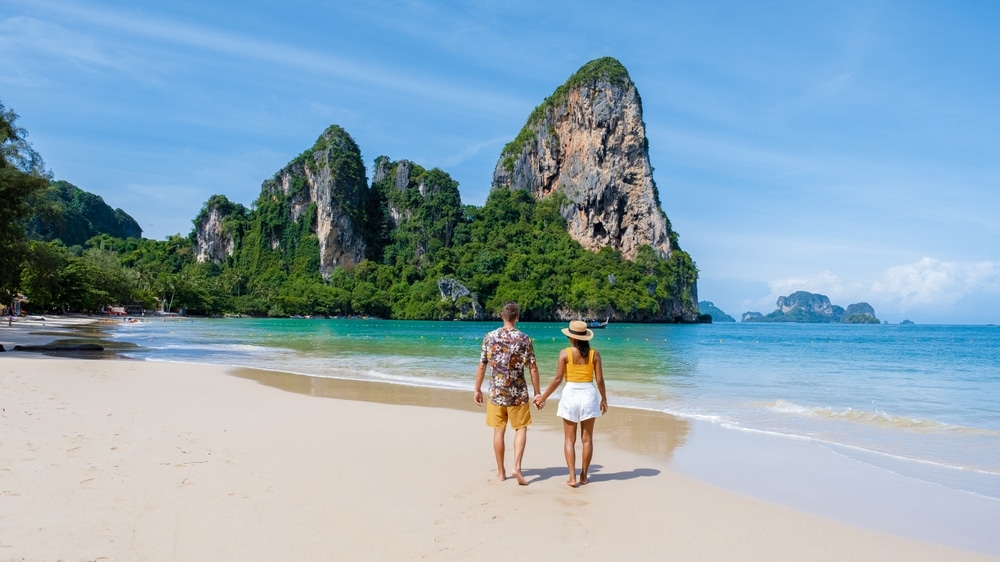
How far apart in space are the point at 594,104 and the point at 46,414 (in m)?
113

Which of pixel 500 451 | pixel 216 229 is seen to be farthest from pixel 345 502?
pixel 216 229

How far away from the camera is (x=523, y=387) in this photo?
556 centimetres

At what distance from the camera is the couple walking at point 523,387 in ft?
17.8

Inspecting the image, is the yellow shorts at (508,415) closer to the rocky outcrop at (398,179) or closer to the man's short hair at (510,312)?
the man's short hair at (510,312)

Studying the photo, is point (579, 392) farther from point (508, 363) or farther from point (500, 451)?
point (500, 451)

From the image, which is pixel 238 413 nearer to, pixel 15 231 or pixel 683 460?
pixel 683 460

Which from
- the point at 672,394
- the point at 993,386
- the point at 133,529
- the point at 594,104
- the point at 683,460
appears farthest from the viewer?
the point at 594,104

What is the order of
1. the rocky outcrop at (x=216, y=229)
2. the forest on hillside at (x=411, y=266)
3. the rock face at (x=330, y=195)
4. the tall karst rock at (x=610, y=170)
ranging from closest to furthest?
1. the forest on hillside at (x=411, y=266)
2. the tall karst rock at (x=610, y=170)
3. the rock face at (x=330, y=195)
4. the rocky outcrop at (x=216, y=229)

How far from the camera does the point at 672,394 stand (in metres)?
13.0

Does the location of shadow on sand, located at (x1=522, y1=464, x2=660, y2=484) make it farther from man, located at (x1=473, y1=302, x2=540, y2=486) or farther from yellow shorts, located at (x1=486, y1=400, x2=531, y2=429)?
yellow shorts, located at (x1=486, y1=400, x2=531, y2=429)

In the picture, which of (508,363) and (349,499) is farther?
(508,363)

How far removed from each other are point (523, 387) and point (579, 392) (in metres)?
0.50

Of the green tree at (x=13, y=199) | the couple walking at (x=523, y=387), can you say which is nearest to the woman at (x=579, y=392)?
the couple walking at (x=523, y=387)

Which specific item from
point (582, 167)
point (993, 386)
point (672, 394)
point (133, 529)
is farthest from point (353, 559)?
point (582, 167)
